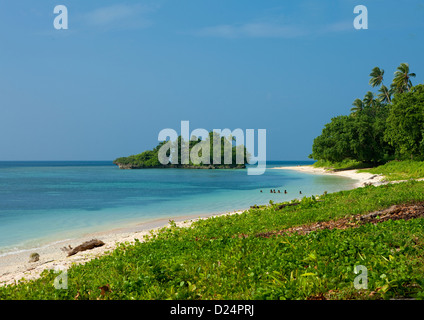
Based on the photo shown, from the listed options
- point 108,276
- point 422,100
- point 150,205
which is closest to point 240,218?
point 108,276

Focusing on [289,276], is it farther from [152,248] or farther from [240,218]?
[240,218]

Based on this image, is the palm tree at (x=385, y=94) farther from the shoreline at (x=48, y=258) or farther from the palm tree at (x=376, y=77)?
the shoreline at (x=48, y=258)

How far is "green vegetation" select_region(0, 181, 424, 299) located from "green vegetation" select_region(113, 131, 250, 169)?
135370mm

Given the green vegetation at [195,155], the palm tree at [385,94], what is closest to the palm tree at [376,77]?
the palm tree at [385,94]

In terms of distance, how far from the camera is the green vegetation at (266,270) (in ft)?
17.9

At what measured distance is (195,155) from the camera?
495 feet

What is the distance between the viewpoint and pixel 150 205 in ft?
108

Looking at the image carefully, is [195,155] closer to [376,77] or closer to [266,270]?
[376,77]

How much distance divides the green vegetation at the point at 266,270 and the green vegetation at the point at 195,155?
444 ft

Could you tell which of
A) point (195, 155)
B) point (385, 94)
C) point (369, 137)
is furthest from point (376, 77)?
point (195, 155)

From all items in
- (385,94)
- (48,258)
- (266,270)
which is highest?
(385,94)

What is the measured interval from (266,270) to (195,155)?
145 metres
